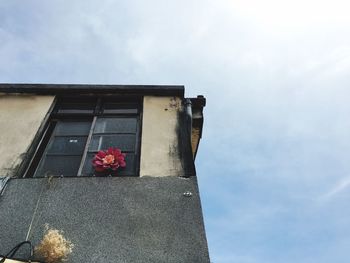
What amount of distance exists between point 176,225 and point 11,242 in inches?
78.7

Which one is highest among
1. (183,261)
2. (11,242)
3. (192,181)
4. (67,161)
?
(67,161)

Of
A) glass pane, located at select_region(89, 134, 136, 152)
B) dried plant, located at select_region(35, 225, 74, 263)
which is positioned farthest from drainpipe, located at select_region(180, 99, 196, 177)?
dried plant, located at select_region(35, 225, 74, 263)

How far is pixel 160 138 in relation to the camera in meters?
5.67

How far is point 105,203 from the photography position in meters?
4.32

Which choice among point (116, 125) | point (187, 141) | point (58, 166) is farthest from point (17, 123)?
point (187, 141)

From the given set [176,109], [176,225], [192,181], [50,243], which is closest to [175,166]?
[192,181]

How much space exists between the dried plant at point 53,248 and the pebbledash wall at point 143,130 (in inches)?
65.4

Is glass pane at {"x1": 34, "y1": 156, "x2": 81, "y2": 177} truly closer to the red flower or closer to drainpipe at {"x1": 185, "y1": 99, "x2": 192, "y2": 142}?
the red flower

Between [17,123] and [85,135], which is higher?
[17,123]

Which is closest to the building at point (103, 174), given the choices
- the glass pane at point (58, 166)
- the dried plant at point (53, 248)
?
the glass pane at point (58, 166)

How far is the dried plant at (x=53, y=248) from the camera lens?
346 centimetres

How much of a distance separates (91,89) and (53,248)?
4066 mm

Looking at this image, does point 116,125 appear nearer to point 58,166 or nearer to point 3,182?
point 58,166

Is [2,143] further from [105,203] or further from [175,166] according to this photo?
[175,166]
